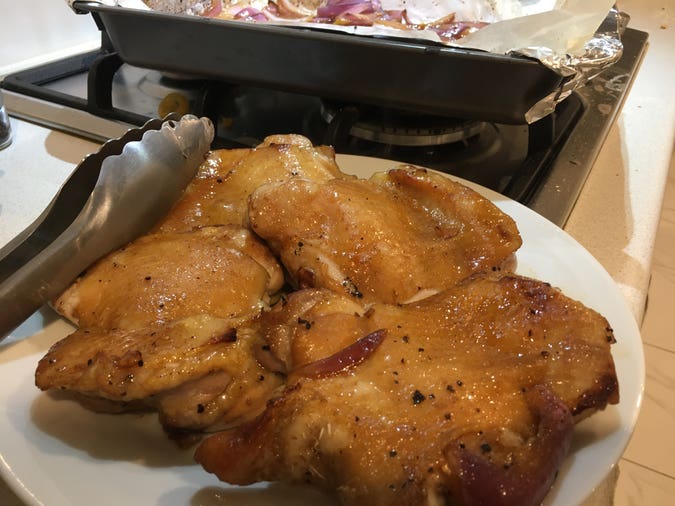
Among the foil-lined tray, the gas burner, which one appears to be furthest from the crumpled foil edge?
the gas burner

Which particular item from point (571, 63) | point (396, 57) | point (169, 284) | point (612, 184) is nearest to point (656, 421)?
point (612, 184)

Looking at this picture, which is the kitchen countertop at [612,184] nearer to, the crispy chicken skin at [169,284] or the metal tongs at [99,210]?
the metal tongs at [99,210]

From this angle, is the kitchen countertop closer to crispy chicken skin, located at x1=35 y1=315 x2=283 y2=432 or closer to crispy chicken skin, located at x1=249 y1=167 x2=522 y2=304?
crispy chicken skin, located at x1=249 y1=167 x2=522 y2=304

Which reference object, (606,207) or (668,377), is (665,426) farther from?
(606,207)

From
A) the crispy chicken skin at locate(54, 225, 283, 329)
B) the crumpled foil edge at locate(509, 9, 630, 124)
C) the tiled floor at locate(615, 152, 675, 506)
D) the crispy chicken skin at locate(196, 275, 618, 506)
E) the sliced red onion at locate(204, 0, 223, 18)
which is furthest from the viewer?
the sliced red onion at locate(204, 0, 223, 18)

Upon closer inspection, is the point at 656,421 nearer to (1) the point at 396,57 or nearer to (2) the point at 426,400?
(1) the point at 396,57

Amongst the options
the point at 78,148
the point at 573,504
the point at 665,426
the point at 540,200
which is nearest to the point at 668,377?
the point at 665,426
